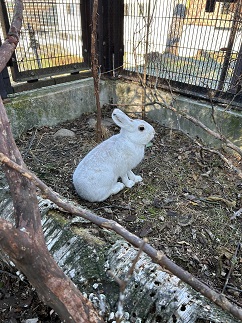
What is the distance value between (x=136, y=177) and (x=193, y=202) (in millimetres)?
643

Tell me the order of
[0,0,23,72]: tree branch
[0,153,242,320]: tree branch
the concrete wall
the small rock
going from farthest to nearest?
the small rock → the concrete wall → [0,0,23,72]: tree branch → [0,153,242,320]: tree branch

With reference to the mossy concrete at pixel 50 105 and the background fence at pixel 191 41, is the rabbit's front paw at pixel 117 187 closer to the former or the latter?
the background fence at pixel 191 41

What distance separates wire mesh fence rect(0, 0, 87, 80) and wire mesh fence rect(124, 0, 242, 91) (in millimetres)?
798

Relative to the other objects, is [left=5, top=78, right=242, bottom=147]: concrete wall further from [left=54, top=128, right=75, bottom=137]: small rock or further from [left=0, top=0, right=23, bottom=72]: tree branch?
[left=0, top=0, right=23, bottom=72]: tree branch

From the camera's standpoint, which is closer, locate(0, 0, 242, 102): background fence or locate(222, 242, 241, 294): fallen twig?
locate(222, 242, 241, 294): fallen twig

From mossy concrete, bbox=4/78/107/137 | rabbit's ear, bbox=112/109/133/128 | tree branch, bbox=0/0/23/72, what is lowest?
mossy concrete, bbox=4/78/107/137

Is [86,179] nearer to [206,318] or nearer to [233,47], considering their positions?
[206,318]

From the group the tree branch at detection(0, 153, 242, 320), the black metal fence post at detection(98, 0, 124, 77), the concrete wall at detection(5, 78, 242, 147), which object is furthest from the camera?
the black metal fence post at detection(98, 0, 124, 77)

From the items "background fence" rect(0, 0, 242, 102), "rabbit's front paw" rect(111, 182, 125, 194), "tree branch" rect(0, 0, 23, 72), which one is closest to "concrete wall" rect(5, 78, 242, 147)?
"background fence" rect(0, 0, 242, 102)

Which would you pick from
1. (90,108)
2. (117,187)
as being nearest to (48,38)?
(90,108)

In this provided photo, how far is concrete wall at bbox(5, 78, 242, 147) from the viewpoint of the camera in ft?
12.3

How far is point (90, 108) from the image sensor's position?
4.75 metres

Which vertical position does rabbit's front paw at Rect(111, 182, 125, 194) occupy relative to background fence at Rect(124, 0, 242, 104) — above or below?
below

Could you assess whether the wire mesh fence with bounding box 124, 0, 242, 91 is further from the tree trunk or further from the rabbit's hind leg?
the tree trunk
